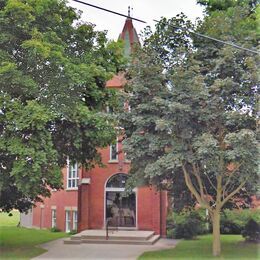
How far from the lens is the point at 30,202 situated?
21.1 metres

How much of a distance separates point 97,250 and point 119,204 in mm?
7336

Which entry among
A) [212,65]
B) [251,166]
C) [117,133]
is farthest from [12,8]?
[251,166]

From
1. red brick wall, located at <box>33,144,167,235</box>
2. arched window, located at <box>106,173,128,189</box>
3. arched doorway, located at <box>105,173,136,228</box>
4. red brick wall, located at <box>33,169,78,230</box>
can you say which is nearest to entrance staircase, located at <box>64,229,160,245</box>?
red brick wall, located at <box>33,144,167,235</box>

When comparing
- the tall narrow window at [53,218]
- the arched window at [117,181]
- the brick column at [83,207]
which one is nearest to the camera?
the brick column at [83,207]

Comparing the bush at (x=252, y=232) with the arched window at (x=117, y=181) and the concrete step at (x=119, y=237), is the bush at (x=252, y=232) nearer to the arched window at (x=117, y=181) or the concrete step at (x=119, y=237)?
the concrete step at (x=119, y=237)

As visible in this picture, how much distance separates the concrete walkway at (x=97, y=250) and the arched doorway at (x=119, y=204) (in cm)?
410

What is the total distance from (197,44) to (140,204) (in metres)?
11.1

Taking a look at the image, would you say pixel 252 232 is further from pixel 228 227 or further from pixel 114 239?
pixel 114 239

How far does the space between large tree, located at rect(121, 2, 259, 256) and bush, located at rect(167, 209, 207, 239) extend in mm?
6228

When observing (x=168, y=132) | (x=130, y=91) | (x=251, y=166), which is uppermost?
(x=130, y=91)

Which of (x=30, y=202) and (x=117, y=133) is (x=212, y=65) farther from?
(x=30, y=202)

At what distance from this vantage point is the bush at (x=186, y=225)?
21406 millimetres

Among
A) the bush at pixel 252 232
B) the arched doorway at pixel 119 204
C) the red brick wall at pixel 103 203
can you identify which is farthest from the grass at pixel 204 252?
the arched doorway at pixel 119 204

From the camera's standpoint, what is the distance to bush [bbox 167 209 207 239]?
21406 millimetres
